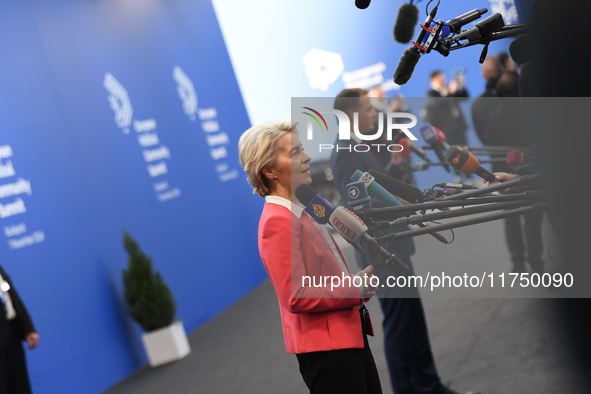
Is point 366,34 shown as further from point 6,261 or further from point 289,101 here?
point 289,101

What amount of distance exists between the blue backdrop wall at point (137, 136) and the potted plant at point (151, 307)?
0.45 feet

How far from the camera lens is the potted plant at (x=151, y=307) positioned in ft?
17.3

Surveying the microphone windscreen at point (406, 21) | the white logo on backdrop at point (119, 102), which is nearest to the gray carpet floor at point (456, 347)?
the microphone windscreen at point (406, 21)

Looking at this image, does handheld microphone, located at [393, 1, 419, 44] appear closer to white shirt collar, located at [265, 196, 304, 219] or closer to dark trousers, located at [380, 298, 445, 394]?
white shirt collar, located at [265, 196, 304, 219]

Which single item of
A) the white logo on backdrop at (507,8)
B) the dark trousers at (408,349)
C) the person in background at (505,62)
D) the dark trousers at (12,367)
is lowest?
the dark trousers at (408,349)

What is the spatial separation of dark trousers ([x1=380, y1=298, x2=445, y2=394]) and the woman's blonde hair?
51.2 inches

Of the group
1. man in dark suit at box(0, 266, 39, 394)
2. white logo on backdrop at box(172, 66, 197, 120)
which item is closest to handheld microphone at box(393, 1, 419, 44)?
man in dark suit at box(0, 266, 39, 394)

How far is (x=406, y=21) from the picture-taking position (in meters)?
2.54

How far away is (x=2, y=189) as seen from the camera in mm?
4340

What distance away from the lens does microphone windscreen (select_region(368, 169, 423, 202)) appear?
2.00m

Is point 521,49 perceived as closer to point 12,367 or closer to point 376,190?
point 376,190

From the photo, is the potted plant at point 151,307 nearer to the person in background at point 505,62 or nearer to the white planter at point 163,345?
the white planter at point 163,345

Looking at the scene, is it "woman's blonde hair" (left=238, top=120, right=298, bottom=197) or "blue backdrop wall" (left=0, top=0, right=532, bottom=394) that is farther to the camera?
"blue backdrop wall" (left=0, top=0, right=532, bottom=394)

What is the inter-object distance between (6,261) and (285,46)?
456 cm
